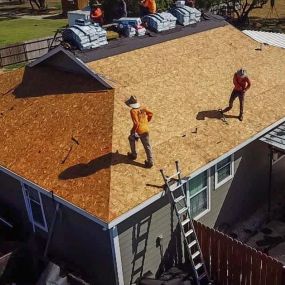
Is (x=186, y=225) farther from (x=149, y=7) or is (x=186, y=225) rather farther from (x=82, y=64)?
(x=149, y=7)

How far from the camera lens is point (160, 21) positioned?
763 inches

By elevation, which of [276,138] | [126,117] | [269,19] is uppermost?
[126,117]

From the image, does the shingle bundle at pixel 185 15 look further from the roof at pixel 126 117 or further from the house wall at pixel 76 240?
the house wall at pixel 76 240

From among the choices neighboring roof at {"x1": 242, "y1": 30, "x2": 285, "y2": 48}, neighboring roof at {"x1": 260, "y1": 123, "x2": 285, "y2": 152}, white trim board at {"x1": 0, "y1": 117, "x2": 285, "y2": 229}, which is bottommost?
neighboring roof at {"x1": 260, "y1": 123, "x2": 285, "y2": 152}

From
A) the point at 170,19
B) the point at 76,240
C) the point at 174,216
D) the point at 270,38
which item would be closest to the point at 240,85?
the point at 174,216

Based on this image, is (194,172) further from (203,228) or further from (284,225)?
(284,225)

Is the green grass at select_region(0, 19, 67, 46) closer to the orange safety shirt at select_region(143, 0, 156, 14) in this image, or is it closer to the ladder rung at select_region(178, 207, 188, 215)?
the orange safety shirt at select_region(143, 0, 156, 14)

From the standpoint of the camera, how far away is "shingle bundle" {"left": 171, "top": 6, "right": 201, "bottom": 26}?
67.1ft

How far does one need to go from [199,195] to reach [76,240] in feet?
12.7

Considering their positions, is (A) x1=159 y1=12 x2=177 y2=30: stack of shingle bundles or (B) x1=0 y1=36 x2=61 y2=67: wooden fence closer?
(A) x1=159 y1=12 x2=177 y2=30: stack of shingle bundles

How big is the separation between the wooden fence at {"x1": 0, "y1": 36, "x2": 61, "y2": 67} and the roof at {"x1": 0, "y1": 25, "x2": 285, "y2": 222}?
1541 cm

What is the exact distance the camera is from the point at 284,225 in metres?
15.7

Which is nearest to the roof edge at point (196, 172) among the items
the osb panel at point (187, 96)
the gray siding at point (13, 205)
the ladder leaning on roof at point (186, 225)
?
the osb panel at point (187, 96)

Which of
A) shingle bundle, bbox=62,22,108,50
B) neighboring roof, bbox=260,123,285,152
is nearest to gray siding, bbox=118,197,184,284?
neighboring roof, bbox=260,123,285,152
